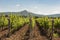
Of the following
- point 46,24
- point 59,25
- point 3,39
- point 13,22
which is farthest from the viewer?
point 59,25

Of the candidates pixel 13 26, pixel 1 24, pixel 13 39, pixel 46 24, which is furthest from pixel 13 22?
pixel 13 39

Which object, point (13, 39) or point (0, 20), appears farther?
point (0, 20)

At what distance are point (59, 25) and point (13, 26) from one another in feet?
39.3

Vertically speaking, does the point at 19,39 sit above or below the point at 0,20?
below

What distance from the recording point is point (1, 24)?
1383 inches

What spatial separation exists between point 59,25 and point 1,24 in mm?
13914

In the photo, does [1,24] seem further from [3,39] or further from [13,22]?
[3,39]

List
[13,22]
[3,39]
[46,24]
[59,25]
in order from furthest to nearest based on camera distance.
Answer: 1. [59,25]
2. [46,24]
3. [13,22]
4. [3,39]

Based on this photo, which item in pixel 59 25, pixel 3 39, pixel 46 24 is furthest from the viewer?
pixel 59 25

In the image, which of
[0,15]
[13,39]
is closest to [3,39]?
[13,39]

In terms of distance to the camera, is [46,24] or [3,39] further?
[46,24]

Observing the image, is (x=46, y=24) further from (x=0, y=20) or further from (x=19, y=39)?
(x=19, y=39)

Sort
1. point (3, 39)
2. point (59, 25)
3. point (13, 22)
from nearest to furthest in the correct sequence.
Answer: point (3, 39), point (13, 22), point (59, 25)

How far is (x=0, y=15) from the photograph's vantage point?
3938cm
